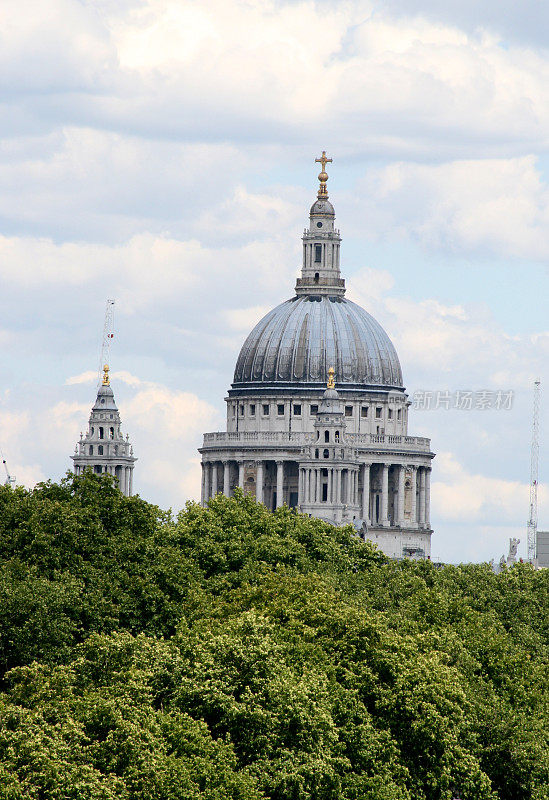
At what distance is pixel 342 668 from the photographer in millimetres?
115875

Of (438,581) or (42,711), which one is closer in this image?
(42,711)

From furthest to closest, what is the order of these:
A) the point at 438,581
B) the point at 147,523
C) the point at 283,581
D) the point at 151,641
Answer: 1. the point at 438,581
2. the point at 147,523
3. the point at 283,581
4. the point at 151,641

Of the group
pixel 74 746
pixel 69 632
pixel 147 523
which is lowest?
pixel 74 746

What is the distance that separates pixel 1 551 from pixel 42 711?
1398 inches

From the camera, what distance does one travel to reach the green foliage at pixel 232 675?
99688 mm

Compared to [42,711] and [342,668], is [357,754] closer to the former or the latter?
[342,668]

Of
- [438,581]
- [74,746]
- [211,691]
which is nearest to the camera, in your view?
[74,746]

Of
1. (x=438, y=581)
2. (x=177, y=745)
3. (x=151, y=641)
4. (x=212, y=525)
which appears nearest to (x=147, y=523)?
(x=212, y=525)

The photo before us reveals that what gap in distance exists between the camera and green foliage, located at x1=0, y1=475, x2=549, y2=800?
99.7 meters

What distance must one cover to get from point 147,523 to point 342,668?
32.8 m

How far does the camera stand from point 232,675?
4250 inches

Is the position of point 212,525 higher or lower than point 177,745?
higher

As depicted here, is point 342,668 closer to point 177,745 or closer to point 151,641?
point 151,641

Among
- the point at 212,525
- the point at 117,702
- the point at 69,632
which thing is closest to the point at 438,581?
the point at 212,525
